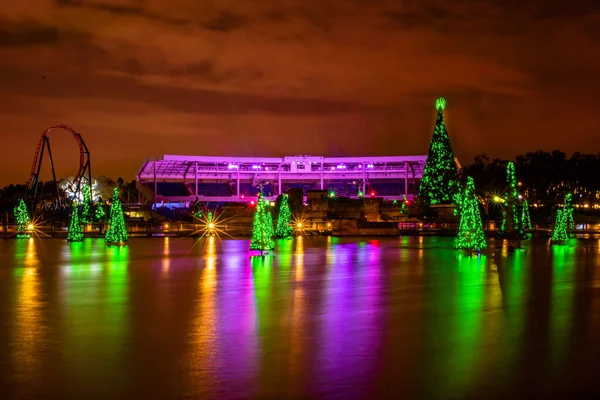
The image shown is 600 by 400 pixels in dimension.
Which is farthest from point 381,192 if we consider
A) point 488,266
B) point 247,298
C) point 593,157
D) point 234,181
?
point 247,298

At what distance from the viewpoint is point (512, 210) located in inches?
1543

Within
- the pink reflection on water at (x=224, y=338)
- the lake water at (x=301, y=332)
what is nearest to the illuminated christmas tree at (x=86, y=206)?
the lake water at (x=301, y=332)

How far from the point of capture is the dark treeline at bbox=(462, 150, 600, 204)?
302 ft

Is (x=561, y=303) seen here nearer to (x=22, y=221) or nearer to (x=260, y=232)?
(x=260, y=232)

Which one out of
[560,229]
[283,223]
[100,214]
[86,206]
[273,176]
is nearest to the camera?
[560,229]

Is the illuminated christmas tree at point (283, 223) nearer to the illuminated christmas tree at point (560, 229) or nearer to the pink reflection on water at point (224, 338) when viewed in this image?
the illuminated christmas tree at point (560, 229)

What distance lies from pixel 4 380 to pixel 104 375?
1265 millimetres

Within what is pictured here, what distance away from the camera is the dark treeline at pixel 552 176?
9194 cm

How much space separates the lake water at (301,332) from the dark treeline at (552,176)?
2676 inches

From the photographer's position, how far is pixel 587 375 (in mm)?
10656

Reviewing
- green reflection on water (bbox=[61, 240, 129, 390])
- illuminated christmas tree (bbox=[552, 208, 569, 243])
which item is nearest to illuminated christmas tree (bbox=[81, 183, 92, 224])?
green reflection on water (bbox=[61, 240, 129, 390])

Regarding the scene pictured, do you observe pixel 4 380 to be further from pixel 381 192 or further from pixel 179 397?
pixel 381 192

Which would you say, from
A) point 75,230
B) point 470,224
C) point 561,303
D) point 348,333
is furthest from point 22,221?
point 348,333

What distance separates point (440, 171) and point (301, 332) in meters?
49.1
